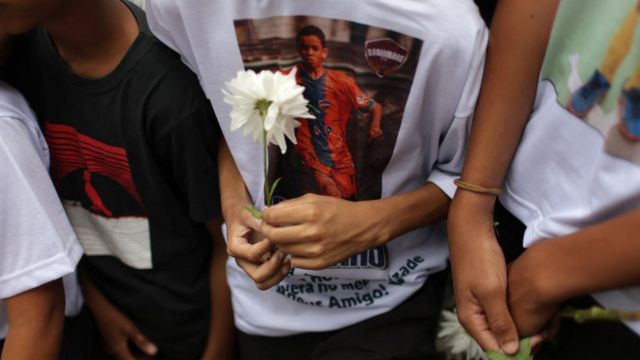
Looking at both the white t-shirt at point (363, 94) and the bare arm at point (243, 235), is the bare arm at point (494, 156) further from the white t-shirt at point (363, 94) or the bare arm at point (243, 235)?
the bare arm at point (243, 235)

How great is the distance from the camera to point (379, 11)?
92cm

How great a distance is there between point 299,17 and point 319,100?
15 cm

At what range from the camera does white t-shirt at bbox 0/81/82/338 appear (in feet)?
3.51

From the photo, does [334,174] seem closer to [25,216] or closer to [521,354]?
[521,354]

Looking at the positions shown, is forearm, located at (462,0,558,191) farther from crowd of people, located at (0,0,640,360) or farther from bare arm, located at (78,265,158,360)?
bare arm, located at (78,265,158,360)

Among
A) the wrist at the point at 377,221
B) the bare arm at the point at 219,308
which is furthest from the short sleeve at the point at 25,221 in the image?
the wrist at the point at 377,221

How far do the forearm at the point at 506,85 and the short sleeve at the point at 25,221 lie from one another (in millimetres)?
778

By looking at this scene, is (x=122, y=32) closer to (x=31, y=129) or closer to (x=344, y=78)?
(x=31, y=129)

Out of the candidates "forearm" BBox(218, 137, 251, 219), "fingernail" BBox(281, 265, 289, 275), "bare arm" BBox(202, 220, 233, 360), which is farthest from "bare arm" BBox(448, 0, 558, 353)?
"bare arm" BBox(202, 220, 233, 360)

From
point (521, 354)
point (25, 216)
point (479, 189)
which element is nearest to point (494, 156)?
point (479, 189)

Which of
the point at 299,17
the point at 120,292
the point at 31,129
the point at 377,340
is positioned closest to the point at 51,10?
the point at 31,129

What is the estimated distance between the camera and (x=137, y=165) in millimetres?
1229

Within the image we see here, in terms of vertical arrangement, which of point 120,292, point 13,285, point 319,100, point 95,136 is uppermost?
point 319,100

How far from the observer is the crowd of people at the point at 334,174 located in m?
0.81
